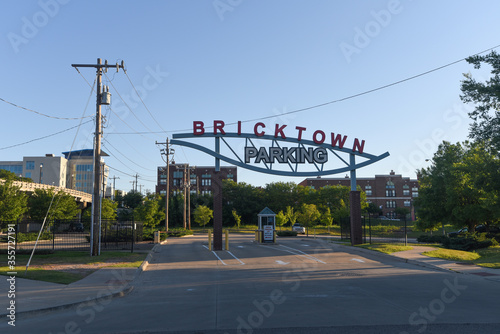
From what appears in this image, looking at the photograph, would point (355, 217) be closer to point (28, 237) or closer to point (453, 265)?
point (453, 265)

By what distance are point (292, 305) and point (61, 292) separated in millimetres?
6530

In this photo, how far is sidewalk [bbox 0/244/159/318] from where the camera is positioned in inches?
372

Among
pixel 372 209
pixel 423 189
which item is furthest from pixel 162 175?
pixel 423 189

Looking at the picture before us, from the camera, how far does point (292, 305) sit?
9484 millimetres

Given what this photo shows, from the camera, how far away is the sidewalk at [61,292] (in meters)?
9.46

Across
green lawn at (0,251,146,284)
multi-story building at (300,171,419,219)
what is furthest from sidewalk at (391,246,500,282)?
multi-story building at (300,171,419,219)

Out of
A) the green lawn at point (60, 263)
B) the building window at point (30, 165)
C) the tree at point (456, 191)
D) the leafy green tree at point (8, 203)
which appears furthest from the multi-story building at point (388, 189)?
the green lawn at point (60, 263)

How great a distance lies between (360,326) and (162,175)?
115 metres

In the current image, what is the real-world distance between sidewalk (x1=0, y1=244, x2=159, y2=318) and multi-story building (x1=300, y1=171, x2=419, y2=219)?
103 m

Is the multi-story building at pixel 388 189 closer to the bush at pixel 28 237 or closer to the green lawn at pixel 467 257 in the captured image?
the bush at pixel 28 237

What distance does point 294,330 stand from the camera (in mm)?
7320

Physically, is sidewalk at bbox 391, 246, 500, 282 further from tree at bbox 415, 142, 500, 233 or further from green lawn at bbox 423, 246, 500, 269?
tree at bbox 415, 142, 500, 233

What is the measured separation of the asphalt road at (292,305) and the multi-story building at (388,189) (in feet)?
328

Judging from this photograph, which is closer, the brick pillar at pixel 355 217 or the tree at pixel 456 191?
the brick pillar at pixel 355 217
